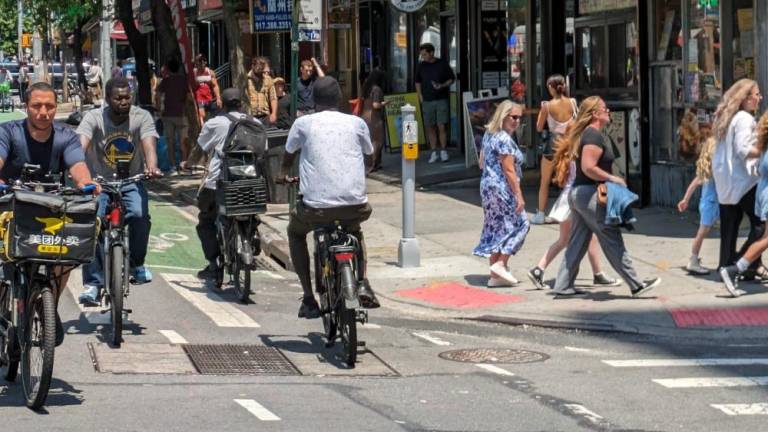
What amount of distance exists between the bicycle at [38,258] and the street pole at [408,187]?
548cm

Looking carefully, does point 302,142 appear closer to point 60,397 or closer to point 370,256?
point 60,397

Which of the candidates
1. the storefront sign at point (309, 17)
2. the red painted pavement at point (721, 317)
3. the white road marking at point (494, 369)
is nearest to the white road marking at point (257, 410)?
the white road marking at point (494, 369)

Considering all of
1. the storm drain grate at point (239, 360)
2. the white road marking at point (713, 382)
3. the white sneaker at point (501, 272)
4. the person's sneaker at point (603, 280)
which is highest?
the white sneaker at point (501, 272)

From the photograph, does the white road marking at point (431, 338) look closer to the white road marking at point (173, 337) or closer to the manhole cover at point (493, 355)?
the manhole cover at point (493, 355)

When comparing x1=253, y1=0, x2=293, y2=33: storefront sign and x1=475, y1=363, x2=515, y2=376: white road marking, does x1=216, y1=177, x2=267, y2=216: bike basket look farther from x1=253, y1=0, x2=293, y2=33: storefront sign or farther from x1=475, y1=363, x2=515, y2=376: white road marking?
x1=253, y1=0, x2=293, y2=33: storefront sign

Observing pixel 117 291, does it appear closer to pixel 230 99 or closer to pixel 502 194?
pixel 230 99

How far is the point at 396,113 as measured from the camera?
24.2 metres

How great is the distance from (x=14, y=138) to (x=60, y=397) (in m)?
1.67

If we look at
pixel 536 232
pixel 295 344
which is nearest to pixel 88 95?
pixel 536 232

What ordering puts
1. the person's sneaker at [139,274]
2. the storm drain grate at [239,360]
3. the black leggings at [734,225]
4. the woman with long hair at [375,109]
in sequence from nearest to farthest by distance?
the storm drain grate at [239,360], the person's sneaker at [139,274], the black leggings at [734,225], the woman with long hair at [375,109]

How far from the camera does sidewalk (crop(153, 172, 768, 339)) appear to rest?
11.1 m

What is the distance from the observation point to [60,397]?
814cm

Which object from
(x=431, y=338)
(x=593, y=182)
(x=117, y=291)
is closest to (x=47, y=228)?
(x=117, y=291)

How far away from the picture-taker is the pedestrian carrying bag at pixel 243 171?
1213 cm
